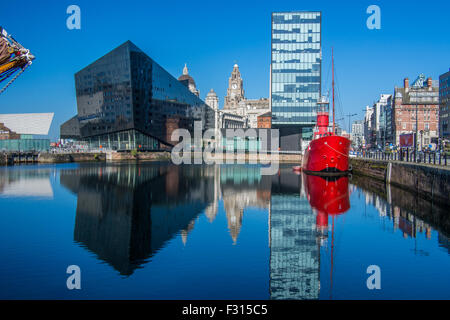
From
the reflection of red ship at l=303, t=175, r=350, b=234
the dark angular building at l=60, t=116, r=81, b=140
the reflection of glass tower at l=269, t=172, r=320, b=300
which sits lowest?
the reflection of glass tower at l=269, t=172, r=320, b=300

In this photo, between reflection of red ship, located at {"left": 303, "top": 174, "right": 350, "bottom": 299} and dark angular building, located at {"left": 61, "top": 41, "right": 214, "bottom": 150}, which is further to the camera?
dark angular building, located at {"left": 61, "top": 41, "right": 214, "bottom": 150}

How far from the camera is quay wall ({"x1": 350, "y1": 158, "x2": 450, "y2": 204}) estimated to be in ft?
73.9

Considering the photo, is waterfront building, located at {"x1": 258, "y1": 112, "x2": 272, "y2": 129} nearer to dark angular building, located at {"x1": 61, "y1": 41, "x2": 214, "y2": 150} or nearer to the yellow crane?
dark angular building, located at {"x1": 61, "y1": 41, "x2": 214, "y2": 150}

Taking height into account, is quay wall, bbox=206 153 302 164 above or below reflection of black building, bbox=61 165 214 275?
above

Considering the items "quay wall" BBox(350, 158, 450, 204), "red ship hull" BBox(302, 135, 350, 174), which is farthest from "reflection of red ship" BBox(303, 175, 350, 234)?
"red ship hull" BBox(302, 135, 350, 174)

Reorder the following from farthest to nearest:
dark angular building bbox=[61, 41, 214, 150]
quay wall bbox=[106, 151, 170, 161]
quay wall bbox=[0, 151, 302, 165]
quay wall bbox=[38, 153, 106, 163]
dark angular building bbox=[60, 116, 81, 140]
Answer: dark angular building bbox=[60, 116, 81, 140] → quay wall bbox=[106, 151, 170, 161] → dark angular building bbox=[61, 41, 214, 150] → quay wall bbox=[0, 151, 302, 165] → quay wall bbox=[38, 153, 106, 163]

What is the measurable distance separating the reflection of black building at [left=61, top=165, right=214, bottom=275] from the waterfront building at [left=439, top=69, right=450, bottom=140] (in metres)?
78.2

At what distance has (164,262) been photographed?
12727mm

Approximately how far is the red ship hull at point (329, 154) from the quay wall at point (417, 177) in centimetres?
319

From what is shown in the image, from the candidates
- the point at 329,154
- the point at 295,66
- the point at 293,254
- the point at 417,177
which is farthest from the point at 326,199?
the point at 295,66

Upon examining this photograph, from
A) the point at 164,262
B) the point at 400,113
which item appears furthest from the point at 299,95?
the point at 164,262

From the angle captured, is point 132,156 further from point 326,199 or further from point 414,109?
point 414,109

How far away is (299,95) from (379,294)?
269 feet
